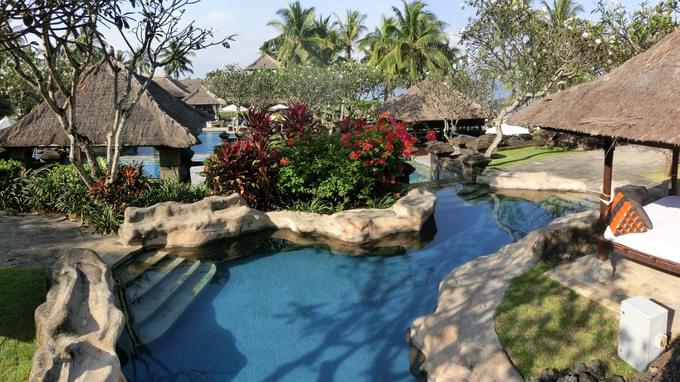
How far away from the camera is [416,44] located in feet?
102

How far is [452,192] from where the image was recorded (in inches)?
542

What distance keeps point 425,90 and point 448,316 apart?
18211mm

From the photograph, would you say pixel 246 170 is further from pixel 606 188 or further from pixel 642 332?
pixel 642 332

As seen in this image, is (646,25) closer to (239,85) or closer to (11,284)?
(11,284)

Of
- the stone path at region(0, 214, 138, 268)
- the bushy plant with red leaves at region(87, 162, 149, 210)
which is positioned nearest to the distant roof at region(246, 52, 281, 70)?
the bushy plant with red leaves at region(87, 162, 149, 210)

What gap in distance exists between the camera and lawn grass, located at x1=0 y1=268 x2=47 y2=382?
14.9ft

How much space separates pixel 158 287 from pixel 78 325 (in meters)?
2.13

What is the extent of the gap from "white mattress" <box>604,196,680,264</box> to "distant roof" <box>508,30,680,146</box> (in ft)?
3.83

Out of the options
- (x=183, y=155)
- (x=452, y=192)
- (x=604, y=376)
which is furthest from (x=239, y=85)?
(x=604, y=376)

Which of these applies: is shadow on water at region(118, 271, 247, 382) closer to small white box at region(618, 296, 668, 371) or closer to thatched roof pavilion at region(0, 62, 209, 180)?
small white box at region(618, 296, 668, 371)

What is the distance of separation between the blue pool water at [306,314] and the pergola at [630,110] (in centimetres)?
288

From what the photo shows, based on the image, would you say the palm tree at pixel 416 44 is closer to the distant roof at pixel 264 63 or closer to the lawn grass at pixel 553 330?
the distant roof at pixel 264 63

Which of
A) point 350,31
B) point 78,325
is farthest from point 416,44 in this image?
point 78,325

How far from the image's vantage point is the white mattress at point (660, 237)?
525cm
